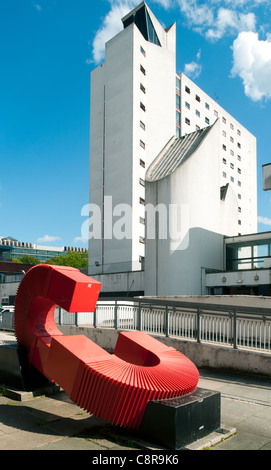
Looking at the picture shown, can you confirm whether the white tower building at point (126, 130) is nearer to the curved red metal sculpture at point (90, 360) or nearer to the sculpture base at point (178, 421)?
the curved red metal sculpture at point (90, 360)

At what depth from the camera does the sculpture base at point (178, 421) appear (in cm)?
502

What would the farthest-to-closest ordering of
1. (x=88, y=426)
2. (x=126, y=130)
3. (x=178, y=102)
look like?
1. (x=178, y=102)
2. (x=126, y=130)
3. (x=88, y=426)

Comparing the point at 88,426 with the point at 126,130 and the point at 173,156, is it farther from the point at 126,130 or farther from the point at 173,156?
the point at 126,130

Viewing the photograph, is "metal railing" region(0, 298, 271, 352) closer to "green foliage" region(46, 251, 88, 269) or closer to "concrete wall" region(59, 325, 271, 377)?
"concrete wall" region(59, 325, 271, 377)

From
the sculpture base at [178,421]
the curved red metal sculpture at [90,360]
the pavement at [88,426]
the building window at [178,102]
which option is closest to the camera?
the sculpture base at [178,421]

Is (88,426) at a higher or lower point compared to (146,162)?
lower

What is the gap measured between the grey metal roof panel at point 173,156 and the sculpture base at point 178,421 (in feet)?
72.1

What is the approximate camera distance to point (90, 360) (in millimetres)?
6035

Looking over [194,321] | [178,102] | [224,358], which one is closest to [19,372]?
[224,358]

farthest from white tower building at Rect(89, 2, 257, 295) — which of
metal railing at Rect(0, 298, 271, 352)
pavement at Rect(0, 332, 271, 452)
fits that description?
pavement at Rect(0, 332, 271, 452)

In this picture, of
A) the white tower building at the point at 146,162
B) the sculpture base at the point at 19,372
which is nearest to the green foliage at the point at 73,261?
the white tower building at the point at 146,162

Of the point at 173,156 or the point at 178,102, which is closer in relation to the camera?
the point at 173,156

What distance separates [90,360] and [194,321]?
6.08m
